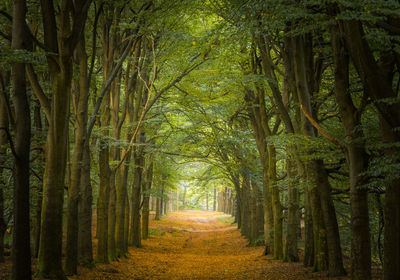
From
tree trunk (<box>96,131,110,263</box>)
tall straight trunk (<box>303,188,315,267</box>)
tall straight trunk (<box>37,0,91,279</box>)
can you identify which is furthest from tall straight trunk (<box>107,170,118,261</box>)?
tall straight trunk (<box>303,188,315,267</box>)

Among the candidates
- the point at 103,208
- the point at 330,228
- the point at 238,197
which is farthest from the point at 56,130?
the point at 238,197

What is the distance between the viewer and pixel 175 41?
38.3ft

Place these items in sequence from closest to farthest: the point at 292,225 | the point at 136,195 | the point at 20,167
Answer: the point at 20,167 < the point at 292,225 < the point at 136,195

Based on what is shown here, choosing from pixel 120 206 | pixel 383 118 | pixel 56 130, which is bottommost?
pixel 120 206

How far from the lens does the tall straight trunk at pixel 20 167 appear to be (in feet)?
20.4

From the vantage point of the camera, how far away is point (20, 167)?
6223mm

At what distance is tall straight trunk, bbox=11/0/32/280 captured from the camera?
6230 mm

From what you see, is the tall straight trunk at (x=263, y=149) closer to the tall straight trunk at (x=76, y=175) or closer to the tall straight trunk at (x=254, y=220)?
the tall straight trunk at (x=254, y=220)

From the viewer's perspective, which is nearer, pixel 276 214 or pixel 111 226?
pixel 111 226

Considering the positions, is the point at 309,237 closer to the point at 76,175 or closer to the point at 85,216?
the point at 85,216

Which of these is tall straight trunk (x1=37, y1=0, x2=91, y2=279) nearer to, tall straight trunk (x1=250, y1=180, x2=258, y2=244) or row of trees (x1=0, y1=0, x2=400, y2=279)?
row of trees (x1=0, y1=0, x2=400, y2=279)

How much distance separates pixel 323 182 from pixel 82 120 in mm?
6956

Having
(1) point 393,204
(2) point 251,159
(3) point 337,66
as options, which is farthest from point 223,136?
(1) point 393,204

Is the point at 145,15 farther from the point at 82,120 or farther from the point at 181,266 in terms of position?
the point at 181,266
